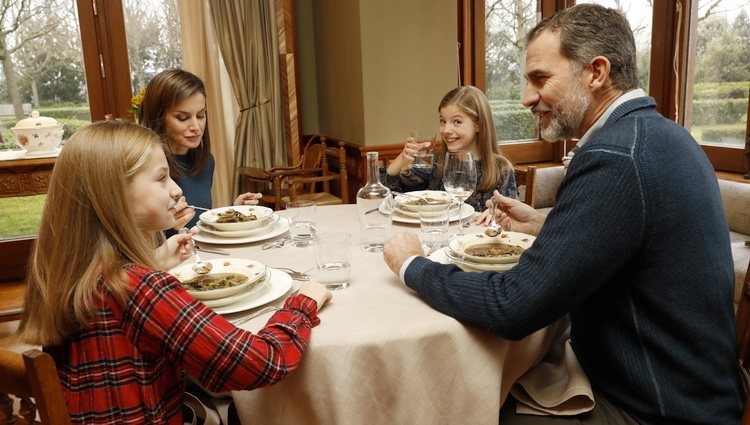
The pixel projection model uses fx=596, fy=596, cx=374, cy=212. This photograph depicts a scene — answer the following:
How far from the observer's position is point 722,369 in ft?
3.93

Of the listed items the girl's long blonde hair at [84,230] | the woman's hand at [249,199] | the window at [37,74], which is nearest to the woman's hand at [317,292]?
the girl's long blonde hair at [84,230]

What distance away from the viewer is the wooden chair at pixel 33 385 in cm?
84

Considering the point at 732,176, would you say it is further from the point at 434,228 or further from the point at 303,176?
the point at 303,176

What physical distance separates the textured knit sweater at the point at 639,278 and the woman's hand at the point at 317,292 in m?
0.22

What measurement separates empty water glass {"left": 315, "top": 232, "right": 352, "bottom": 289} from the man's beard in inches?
21.8

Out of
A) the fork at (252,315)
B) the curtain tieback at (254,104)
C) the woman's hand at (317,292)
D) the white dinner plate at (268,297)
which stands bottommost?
the fork at (252,315)

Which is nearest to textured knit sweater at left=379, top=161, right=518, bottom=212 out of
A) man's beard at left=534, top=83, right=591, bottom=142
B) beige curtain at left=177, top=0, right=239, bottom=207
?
man's beard at left=534, top=83, right=591, bottom=142

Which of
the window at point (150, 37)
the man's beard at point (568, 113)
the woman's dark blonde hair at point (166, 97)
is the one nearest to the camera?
the man's beard at point (568, 113)

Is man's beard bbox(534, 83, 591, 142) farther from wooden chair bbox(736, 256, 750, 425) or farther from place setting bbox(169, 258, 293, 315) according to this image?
place setting bbox(169, 258, 293, 315)

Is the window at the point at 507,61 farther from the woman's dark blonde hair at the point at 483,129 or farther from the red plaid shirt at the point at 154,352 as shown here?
the red plaid shirt at the point at 154,352

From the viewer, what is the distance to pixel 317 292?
4.15 feet

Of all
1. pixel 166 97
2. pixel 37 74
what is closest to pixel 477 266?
pixel 166 97

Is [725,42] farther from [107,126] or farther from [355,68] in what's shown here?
[107,126]

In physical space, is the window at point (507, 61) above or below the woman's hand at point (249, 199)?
above
